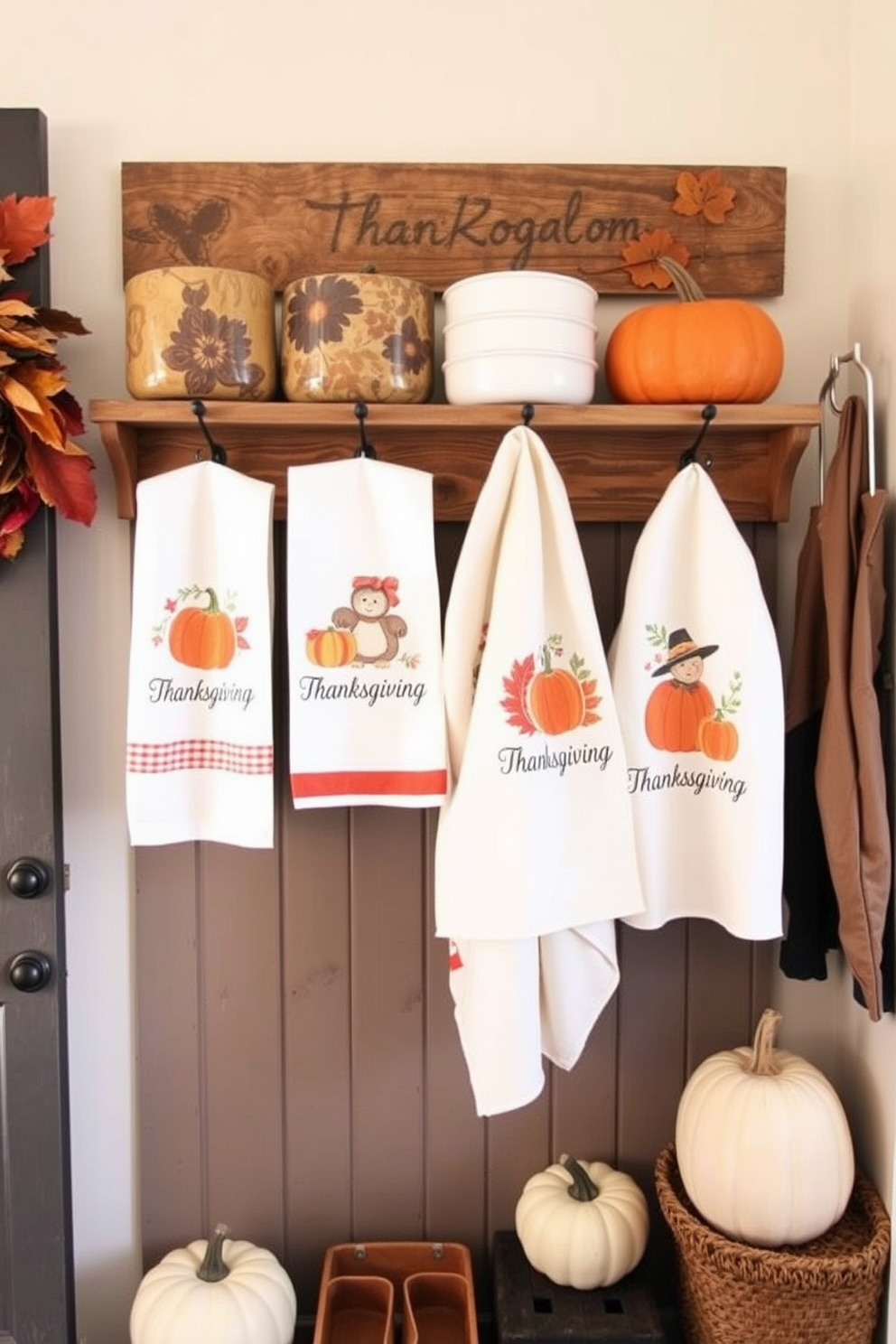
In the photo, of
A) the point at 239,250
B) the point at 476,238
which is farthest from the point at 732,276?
the point at 239,250

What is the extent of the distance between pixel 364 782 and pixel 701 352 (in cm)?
69

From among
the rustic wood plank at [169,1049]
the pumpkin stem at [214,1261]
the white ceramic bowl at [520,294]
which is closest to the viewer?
the white ceramic bowl at [520,294]

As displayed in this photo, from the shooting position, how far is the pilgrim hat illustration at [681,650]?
4.46 feet

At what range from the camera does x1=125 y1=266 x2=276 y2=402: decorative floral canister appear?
1282 millimetres

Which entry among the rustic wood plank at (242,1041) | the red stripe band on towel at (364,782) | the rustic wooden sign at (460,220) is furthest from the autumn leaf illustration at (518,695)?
the rustic wooden sign at (460,220)

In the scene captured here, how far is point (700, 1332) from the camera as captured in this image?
1.38m

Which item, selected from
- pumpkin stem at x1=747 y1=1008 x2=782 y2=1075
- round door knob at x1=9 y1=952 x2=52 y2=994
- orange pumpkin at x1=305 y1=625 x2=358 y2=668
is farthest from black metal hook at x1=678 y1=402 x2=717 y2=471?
round door knob at x1=9 y1=952 x2=52 y2=994

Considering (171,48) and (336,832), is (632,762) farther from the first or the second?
(171,48)

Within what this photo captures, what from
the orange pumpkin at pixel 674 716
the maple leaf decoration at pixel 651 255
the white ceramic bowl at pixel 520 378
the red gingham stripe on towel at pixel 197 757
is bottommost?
the red gingham stripe on towel at pixel 197 757

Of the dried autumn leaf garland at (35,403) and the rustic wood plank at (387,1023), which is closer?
the dried autumn leaf garland at (35,403)

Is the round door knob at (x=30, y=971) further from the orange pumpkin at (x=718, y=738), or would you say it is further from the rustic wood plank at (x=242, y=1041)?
the orange pumpkin at (x=718, y=738)

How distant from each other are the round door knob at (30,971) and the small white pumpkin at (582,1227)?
0.73m

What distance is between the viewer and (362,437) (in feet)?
4.37

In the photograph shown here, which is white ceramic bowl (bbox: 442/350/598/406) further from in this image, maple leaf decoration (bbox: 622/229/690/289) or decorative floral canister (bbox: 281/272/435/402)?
maple leaf decoration (bbox: 622/229/690/289)
